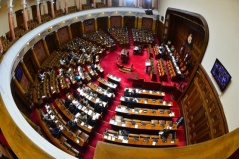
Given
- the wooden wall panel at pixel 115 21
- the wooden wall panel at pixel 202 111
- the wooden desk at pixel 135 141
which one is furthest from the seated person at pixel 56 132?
the wooden wall panel at pixel 115 21

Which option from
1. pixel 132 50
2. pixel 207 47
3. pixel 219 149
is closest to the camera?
pixel 219 149

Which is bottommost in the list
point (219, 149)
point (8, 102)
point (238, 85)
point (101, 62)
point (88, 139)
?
point (88, 139)

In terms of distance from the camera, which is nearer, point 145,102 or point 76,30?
point 145,102

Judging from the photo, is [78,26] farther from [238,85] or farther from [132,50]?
[238,85]

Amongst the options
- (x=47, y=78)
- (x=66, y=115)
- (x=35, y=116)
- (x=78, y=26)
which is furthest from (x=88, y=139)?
(x=78, y=26)

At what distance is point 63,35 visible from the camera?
17.6 meters

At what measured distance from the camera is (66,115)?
10.8 meters

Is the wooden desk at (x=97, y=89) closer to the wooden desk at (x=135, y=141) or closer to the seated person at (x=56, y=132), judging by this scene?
the wooden desk at (x=135, y=141)

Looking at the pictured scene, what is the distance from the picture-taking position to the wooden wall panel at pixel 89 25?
19248 mm

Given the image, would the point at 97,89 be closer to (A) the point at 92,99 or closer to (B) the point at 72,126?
(A) the point at 92,99

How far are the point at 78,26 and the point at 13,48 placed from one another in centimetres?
815

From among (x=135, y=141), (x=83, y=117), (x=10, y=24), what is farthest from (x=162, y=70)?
(x=10, y=24)

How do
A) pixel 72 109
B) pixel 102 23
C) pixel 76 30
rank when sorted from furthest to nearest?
pixel 102 23
pixel 76 30
pixel 72 109

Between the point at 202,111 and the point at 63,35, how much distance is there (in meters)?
12.3
